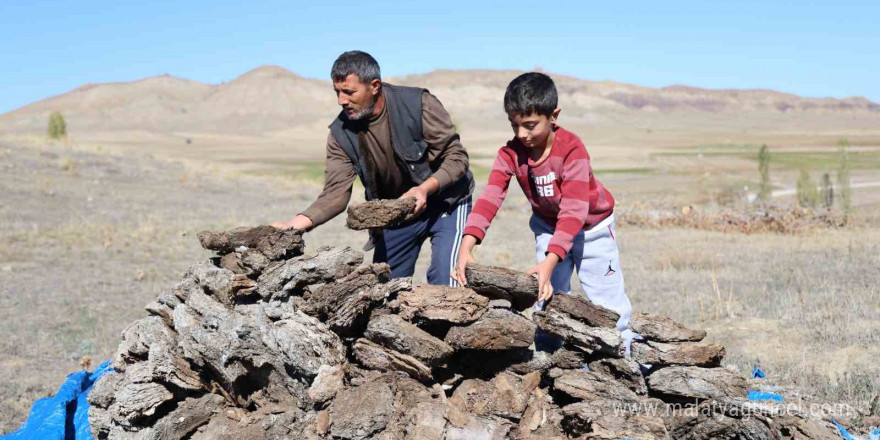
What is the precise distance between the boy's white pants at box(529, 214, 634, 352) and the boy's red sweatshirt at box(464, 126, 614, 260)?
71 millimetres

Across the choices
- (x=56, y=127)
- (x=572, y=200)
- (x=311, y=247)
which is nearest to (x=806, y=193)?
(x=311, y=247)

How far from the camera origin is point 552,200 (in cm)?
446

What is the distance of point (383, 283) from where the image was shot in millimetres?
4250

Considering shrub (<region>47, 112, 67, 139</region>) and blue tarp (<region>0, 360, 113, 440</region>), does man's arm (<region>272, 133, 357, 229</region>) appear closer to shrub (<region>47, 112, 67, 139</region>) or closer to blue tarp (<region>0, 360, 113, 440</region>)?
blue tarp (<region>0, 360, 113, 440</region>)

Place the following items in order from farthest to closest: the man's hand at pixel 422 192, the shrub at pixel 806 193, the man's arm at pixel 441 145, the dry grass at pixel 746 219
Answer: the shrub at pixel 806 193 < the dry grass at pixel 746 219 < the man's arm at pixel 441 145 < the man's hand at pixel 422 192

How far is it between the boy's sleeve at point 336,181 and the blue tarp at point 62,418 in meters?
1.95

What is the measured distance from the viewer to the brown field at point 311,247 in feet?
21.8

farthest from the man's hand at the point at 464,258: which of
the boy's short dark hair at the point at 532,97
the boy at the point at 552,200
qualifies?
the boy's short dark hair at the point at 532,97

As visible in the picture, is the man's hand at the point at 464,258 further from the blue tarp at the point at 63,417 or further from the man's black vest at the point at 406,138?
the blue tarp at the point at 63,417

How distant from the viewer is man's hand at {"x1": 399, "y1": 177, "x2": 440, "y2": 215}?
4.58 metres

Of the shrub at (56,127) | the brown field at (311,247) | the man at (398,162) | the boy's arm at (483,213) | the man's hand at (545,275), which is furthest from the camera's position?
the shrub at (56,127)

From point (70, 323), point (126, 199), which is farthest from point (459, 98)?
point (70, 323)

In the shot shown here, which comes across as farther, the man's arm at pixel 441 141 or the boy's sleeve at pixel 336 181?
the boy's sleeve at pixel 336 181

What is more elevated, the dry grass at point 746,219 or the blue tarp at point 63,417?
the blue tarp at point 63,417
